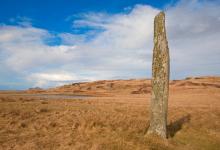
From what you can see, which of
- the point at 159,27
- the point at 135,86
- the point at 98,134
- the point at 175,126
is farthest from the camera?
the point at 135,86

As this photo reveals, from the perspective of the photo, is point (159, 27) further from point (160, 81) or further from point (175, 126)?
point (175, 126)

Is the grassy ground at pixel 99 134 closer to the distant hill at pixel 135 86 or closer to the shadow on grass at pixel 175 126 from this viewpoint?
the shadow on grass at pixel 175 126

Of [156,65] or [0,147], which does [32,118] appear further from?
[156,65]

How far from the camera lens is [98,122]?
1597 centimetres

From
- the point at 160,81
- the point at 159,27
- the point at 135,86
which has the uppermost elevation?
the point at 159,27

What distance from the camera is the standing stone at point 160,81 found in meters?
13.5

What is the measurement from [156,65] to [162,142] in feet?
11.9

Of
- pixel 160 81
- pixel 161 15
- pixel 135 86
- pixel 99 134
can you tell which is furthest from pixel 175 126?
pixel 135 86

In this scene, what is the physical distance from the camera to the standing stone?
13492 millimetres

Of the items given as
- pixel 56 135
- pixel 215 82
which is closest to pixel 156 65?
pixel 56 135

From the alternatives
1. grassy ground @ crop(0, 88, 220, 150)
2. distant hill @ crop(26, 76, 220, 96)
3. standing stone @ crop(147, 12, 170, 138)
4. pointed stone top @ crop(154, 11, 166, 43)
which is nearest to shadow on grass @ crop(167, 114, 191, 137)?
grassy ground @ crop(0, 88, 220, 150)

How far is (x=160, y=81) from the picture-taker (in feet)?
44.2

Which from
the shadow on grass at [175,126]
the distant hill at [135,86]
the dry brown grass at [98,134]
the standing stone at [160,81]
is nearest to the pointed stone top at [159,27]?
the standing stone at [160,81]

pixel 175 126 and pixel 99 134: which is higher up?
pixel 99 134
